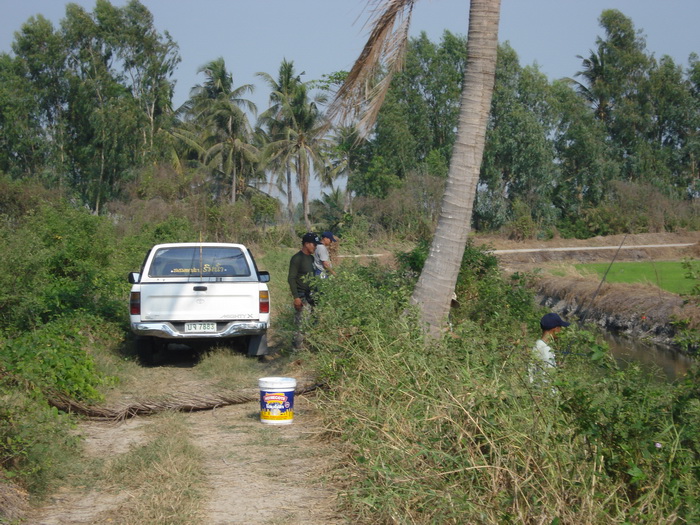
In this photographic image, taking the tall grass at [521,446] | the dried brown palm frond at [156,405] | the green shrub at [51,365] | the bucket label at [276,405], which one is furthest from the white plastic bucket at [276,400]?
the green shrub at [51,365]

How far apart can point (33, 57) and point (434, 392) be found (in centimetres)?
4845

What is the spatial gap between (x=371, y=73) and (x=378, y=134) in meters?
45.1

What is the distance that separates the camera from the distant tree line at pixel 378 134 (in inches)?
1897

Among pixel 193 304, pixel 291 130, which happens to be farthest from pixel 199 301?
pixel 291 130

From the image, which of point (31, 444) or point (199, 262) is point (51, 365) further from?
point (199, 262)

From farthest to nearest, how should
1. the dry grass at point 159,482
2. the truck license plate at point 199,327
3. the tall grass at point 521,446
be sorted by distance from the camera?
the truck license plate at point 199,327
the dry grass at point 159,482
the tall grass at point 521,446

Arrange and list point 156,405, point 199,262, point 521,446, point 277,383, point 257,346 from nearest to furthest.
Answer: point 521,446
point 277,383
point 156,405
point 257,346
point 199,262

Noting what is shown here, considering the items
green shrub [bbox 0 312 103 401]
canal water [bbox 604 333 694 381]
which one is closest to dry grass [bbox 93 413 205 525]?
green shrub [bbox 0 312 103 401]

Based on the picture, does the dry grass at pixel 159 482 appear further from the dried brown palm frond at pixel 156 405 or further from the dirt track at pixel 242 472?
the dried brown palm frond at pixel 156 405

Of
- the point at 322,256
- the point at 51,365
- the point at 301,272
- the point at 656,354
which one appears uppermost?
the point at 322,256

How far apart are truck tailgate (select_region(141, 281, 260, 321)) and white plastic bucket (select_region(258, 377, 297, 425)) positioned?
3.39 m

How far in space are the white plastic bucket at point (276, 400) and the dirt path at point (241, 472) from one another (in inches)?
3.1

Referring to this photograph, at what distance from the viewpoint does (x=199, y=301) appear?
1092cm

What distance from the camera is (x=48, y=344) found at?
848 cm
